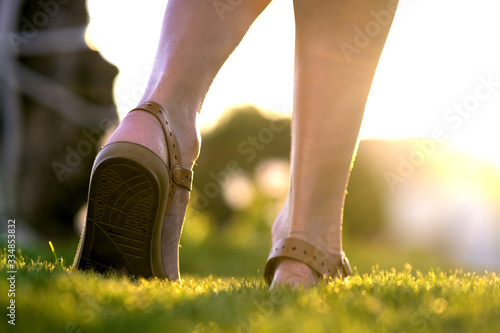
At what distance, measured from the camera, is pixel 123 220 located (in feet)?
4.90

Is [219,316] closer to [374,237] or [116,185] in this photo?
[116,185]

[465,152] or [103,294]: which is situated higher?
[103,294]

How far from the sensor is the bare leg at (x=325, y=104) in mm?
1647

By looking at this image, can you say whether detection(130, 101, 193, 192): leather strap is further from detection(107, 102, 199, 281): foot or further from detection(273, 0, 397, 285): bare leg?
detection(273, 0, 397, 285): bare leg

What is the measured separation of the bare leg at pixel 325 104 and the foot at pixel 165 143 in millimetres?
309

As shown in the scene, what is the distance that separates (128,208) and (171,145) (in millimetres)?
212

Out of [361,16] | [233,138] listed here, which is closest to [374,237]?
[233,138]

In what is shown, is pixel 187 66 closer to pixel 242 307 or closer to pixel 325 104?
pixel 325 104

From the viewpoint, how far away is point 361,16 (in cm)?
164

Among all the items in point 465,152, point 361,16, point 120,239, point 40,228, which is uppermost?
point 361,16

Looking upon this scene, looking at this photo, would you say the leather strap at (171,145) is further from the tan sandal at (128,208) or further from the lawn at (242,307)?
the lawn at (242,307)

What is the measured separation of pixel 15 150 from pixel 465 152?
6.52 meters

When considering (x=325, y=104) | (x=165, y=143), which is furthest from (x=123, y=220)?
(x=325, y=104)

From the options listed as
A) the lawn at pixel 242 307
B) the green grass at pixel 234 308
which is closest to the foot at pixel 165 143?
the lawn at pixel 242 307
